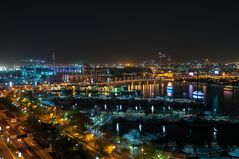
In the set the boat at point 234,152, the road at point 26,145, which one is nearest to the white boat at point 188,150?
the boat at point 234,152

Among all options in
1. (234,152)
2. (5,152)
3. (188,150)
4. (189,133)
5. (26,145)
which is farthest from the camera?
(189,133)

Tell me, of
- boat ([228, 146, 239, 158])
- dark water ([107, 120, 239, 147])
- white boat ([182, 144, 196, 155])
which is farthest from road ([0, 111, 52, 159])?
boat ([228, 146, 239, 158])

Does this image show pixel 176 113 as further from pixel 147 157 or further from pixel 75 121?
pixel 147 157

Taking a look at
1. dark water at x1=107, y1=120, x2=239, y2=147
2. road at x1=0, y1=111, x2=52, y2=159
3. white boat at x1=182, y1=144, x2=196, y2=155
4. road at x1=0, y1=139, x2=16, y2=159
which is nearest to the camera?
road at x1=0, y1=139, x2=16, y2=159

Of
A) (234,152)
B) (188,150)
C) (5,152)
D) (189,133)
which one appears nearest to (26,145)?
(5,152)

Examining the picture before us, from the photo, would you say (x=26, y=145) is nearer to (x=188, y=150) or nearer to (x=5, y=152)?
(x=5, y=152)

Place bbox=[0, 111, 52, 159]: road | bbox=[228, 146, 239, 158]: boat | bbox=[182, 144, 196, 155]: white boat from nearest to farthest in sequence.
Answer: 1. bbox=[0, 111, 52, 159]: road
2. bbox=[228, 146, 239, 158]: boat
3. bbox=[182, 144, 196, 155]: white boat

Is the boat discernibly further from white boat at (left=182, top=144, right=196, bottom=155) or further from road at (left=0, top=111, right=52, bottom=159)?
road at (left=0, top=111, right=52, bottom=159)

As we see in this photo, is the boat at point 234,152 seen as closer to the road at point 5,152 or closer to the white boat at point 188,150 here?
the white boat at point 188,150

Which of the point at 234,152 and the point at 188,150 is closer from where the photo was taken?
the point at 234,152

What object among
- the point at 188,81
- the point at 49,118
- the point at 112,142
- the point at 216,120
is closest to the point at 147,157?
the point at 112,142

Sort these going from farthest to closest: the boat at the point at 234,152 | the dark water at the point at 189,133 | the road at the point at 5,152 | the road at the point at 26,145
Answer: the dark water at the point at 189,133, the boat at the point at 234,152, the road at the point at 26,145, the road at the point at 5,152

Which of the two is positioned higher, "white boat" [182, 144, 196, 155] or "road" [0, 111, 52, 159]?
"road" [0, 111, 52, 159]
